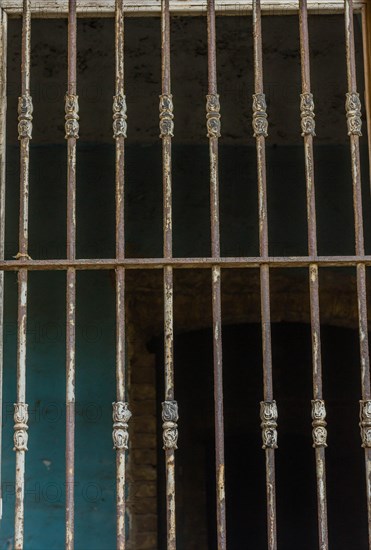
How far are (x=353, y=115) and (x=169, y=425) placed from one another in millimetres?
1031

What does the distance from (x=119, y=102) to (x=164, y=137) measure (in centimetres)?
17

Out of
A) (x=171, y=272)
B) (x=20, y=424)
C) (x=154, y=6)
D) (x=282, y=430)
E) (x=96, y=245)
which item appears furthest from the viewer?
(x=282, y=430)

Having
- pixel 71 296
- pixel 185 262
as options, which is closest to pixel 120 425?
pixel 71 296

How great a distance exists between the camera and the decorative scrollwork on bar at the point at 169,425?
2666 mm

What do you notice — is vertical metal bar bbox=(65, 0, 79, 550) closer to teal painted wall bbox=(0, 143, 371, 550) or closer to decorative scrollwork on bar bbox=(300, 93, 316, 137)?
decorative scrollwork on bar bbox=(300, 93, 316, 137)

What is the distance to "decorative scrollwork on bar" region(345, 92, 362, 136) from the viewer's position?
2836 millimetres

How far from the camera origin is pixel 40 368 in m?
5.13

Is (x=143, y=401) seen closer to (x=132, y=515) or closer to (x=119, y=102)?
(x=132, y=515)

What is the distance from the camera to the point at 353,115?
9.37 ft

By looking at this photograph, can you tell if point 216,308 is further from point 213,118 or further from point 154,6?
point 154,6

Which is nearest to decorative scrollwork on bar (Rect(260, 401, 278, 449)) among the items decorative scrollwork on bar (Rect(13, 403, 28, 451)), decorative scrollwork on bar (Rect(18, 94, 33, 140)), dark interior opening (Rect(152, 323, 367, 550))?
decorative scrollwork on bar (Rect(13, 403, 28, 451))

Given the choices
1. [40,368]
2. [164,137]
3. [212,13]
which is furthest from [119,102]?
[40,368]

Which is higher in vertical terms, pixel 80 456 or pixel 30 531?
pixel 80 456

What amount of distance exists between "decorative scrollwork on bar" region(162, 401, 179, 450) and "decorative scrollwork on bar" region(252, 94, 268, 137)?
81 centimetres
